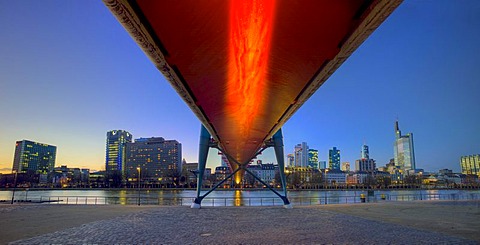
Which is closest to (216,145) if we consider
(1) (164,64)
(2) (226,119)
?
(2) (226,119)

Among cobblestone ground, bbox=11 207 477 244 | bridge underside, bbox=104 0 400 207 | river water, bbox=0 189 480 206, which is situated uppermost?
bridge underside, bbox=104 0 400 207

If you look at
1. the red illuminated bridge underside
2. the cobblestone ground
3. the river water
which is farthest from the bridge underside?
the river water

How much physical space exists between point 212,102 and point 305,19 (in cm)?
880

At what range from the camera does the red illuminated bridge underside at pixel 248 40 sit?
6.30 meters

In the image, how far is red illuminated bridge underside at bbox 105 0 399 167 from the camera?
630 centimetres

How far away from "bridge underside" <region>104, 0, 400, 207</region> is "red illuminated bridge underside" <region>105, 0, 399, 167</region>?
0.7 inches

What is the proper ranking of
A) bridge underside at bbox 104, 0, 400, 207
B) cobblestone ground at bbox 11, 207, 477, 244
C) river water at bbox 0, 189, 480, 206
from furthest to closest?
river water at bbox 0, 189, 480, 206
cobblestone ground at bbox 11, 207, 477, 244
bridge underside at bbox 104, 0, 400, 207

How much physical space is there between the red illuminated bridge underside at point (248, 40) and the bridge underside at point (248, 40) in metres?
0.02

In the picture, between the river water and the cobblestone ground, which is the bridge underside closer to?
the cobblestone ground

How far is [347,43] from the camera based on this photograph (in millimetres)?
7953

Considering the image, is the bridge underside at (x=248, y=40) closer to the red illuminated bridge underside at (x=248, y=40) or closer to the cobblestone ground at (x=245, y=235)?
the red illuminated bridge underside at (x=248, y=40)

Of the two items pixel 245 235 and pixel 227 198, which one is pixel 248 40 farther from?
pixel 227 198

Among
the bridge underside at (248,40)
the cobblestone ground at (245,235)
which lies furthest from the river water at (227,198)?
the bridge underside at (248,40)

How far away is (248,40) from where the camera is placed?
26.8 feet
